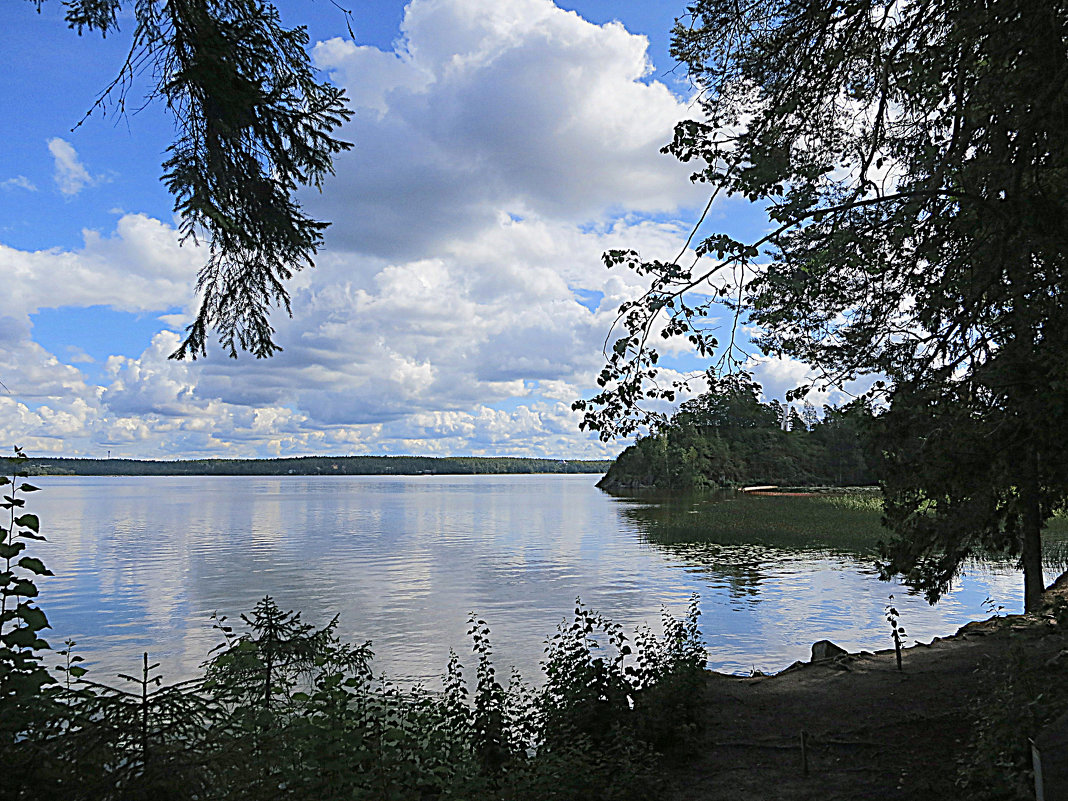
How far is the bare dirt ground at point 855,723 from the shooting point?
6.50 metres

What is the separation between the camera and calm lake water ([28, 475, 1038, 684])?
16297mm

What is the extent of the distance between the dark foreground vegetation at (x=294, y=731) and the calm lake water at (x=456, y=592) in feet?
18.0

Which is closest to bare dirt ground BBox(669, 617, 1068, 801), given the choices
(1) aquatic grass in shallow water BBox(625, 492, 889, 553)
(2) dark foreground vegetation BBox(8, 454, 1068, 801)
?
(2) dark foreground vegetation BBox(8, 454, 1068, 801)

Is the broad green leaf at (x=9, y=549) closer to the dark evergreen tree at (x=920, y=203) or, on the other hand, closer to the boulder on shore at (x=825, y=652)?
the dark evergreen tree at (x=920, y=203)

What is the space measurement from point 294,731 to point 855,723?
6336mm

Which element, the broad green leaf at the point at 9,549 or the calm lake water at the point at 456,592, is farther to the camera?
the calm lake water at the point at 456,592

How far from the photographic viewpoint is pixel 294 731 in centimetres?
433

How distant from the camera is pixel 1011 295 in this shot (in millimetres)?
6359

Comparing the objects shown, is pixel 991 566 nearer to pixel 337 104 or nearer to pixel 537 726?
pixel 537 726

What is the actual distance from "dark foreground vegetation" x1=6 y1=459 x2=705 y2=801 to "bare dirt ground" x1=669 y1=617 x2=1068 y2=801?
550 mm

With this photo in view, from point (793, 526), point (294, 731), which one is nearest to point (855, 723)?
point (294, 731)

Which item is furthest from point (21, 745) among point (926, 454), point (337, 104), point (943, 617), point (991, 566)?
point (991, 566)

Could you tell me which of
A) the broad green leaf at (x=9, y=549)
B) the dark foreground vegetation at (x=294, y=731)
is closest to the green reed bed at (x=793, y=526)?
the dark foreground vegetation at (x=294, y=731)

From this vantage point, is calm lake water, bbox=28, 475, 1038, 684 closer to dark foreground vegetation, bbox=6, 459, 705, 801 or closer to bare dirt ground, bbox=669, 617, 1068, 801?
bare dirt ground, bbox=669, 617, 1068, 801
